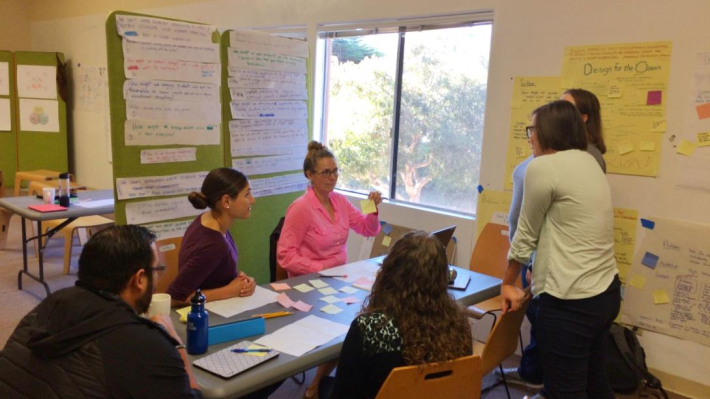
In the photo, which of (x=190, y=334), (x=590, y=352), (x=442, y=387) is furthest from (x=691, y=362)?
(x=190, y=334)

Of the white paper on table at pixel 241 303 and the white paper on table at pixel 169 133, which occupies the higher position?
the white paper on table at pixel 169 133

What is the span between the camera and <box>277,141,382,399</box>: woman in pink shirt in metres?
2.72

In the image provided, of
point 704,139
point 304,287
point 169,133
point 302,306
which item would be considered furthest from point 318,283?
point 704,139

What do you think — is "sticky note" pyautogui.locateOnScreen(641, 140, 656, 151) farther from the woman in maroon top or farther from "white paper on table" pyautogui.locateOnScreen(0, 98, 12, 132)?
"white paper on table" pyautogui.locateOnScreen(0, 98, 12, 132)

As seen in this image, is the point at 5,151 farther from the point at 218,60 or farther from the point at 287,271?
the point at 287,271

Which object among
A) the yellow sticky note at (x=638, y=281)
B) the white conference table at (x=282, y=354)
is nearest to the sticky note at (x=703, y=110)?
the yellow sticky note at (x=638, y=281)

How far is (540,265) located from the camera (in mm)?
2006

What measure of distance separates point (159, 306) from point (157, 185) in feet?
4.45

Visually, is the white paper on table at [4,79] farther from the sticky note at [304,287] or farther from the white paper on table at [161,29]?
the sticky note at [304,287]

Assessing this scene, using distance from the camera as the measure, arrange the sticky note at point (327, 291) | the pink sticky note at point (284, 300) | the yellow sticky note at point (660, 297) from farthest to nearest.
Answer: the yellow sticky note at point (660, 297) → the sticky note at point (327, 291) → the pink sticky note at point (284, 300)

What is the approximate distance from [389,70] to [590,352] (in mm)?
2653

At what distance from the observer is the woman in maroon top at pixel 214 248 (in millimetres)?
2104

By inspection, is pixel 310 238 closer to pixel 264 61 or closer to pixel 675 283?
pixel 264 61

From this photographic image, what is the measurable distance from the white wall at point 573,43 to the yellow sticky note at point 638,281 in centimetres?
28
